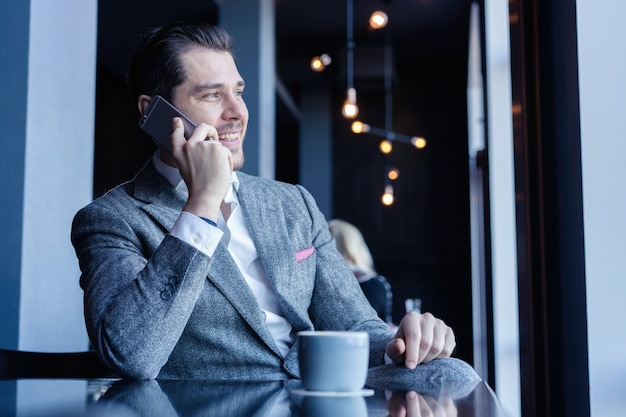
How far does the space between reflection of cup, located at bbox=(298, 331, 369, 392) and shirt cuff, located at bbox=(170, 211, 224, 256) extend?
42cm

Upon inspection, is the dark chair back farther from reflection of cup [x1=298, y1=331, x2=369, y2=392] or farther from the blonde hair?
the blonde hair

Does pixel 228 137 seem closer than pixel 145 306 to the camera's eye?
No

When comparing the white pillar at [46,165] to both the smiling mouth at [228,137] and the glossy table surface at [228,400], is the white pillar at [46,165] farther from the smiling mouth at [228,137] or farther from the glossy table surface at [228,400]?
the glossy table surface at [228,400]

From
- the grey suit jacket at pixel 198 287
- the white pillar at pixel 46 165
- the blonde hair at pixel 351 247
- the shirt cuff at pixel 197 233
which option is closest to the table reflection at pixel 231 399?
the grey suit jacket at pixel 198 287

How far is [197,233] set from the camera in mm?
1360

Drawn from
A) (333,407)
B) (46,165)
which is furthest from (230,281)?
(46,165)

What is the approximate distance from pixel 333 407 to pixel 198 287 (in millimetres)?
538

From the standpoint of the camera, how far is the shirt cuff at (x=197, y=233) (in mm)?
1350

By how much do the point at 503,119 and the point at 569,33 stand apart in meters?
2.50

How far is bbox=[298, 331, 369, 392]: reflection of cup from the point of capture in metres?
0.95

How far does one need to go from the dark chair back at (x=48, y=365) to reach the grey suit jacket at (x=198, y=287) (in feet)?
0.78

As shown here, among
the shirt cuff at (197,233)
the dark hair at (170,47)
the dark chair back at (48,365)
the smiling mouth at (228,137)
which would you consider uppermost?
the dark hair at (170,47)

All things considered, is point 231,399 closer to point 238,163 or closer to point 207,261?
point 207,261

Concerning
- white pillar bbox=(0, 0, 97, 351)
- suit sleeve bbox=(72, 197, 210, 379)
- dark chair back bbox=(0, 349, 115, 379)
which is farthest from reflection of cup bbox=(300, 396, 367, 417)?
white pillar bbox=(0, 0, 97, 351)
